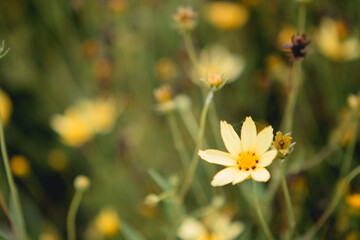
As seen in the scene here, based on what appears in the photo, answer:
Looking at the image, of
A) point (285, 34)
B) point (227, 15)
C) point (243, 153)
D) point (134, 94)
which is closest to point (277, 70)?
point (285, 34)

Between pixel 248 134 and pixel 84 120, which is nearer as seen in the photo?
pixel 248 134

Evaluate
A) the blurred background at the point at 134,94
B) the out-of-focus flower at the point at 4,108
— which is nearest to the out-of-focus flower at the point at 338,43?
the blurred background at the point at 134,94

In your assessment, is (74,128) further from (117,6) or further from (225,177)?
(225,177)

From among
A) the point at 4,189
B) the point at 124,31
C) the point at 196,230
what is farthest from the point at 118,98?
the point at 196,230

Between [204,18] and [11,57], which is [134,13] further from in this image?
[11,57]

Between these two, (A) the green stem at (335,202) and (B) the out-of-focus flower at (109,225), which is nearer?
(A) the green stem at (335,202)

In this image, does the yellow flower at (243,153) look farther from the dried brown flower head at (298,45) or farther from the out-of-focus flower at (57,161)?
the out-of-focus flower at (57,161)

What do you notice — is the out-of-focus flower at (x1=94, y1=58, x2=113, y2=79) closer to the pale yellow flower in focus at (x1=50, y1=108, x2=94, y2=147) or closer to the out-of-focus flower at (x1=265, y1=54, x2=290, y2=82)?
the pale yellow flower in focus at (x1=50, y1=108, x2=94, y2=147)
